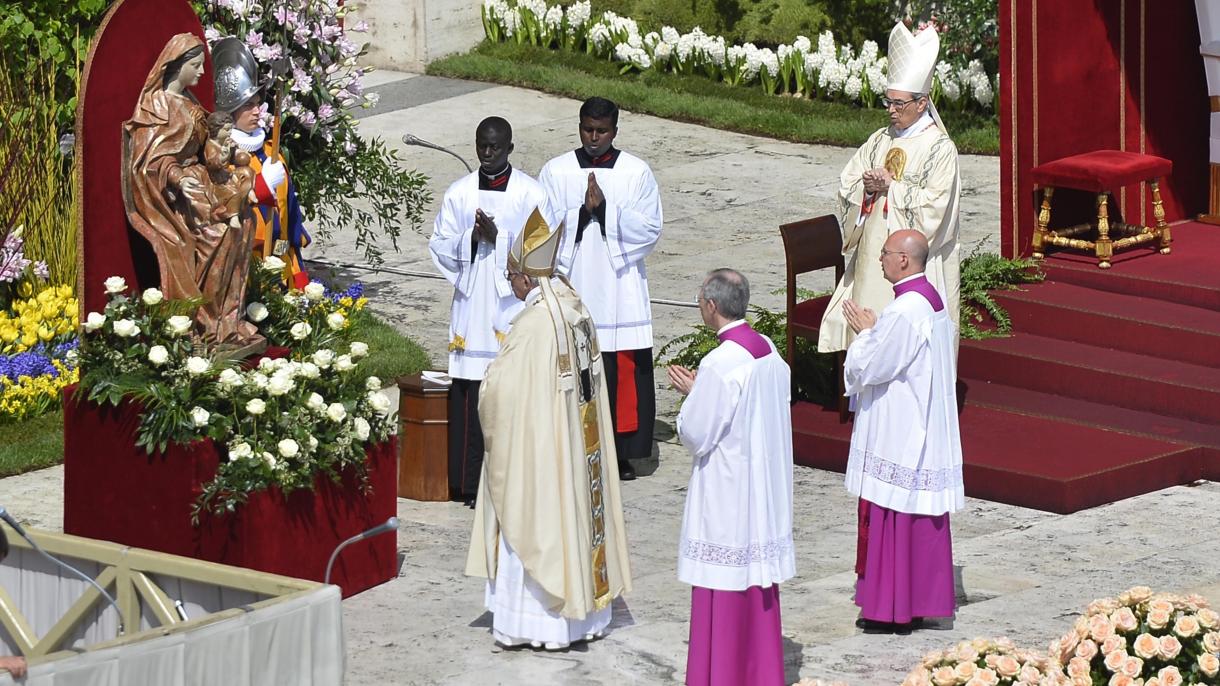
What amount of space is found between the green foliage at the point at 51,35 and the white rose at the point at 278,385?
4.67m

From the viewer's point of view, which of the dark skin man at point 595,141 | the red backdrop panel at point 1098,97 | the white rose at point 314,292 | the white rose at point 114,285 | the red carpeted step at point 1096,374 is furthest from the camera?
the red backdrop panel at point 1098,97

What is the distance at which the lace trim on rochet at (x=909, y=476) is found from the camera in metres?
8.67

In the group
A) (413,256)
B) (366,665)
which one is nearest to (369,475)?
(366,665)

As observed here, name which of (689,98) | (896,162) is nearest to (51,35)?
(896,162)

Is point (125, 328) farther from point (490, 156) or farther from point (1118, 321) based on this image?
point (1118, 321)

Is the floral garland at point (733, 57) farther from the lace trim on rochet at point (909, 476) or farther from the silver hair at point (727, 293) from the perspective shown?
the silver hair at point (727, 293)

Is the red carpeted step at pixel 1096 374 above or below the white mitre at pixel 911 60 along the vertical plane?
below

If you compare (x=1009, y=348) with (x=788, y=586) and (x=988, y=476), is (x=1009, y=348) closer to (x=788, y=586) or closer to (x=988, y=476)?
(x=988, y=476)

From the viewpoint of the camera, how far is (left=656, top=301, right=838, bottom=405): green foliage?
468 inches

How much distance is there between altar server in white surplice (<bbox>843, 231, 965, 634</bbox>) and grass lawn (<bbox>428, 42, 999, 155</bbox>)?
378 inches

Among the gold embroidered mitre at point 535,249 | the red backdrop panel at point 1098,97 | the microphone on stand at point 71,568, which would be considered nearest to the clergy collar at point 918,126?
the red backdrop panel at point 1098,97

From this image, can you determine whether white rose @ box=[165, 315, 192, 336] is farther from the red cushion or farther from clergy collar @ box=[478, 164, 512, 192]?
the red cushion

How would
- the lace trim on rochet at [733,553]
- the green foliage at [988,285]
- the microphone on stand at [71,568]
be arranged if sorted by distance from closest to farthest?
the microphone on stand at [71,568] < the lace trim on rochet at [733,553] < the green foliage at [988,285]

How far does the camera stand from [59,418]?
1191 centimetres
